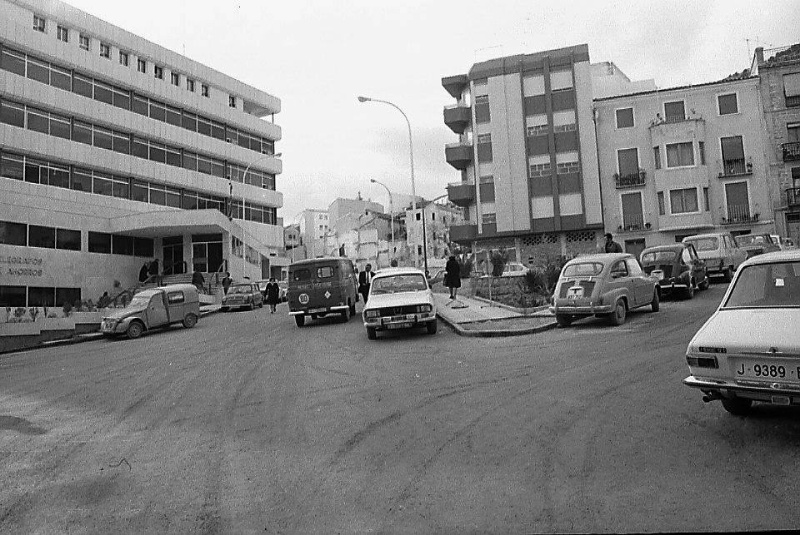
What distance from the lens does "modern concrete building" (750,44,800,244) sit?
40594 mm

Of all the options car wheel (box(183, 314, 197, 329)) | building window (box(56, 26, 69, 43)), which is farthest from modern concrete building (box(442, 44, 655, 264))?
building window (box(56, 26, 69, 43))

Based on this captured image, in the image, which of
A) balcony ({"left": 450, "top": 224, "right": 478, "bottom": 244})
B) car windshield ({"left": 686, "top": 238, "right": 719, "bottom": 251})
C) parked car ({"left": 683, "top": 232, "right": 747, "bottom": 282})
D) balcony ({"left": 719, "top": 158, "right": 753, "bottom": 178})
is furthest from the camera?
balcony ({"left": 450, "top": 224, "right": 478, "bottom": 244})

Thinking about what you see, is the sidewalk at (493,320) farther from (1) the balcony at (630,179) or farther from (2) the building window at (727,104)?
(2) the building window at (727,104)

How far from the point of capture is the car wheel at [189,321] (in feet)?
76.6

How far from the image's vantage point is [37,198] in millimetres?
33281

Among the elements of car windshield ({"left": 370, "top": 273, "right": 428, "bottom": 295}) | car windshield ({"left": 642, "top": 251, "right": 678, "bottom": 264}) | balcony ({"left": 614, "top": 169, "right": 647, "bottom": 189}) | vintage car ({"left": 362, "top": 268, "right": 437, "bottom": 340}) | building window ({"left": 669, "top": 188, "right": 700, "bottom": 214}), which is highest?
balcony ({"left": 614, "top": 169, "right": 647, "bottom": 189})

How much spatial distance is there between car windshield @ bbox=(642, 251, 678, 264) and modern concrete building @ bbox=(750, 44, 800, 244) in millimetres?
29258

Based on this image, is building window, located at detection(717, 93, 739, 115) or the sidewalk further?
building window, located at detection(717, 93, 739, 115)

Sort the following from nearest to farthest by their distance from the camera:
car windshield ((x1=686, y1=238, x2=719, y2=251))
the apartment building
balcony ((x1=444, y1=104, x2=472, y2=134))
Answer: car windshield ((x1=686, y1=238, x2=719, y2=251)) < the apartment building < balcony ((x1=444, y1=104, x2=472, y2=134))

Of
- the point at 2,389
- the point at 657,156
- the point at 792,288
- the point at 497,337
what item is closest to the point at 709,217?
the point at 657,156

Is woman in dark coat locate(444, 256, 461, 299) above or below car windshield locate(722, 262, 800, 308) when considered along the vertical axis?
above

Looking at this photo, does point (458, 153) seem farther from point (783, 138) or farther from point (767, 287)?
point (767, 287)

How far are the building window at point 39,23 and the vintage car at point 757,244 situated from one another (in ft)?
135

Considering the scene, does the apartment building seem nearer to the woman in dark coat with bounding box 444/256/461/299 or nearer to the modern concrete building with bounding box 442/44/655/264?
the modern concrete building with bounding box 442/44/655/264
